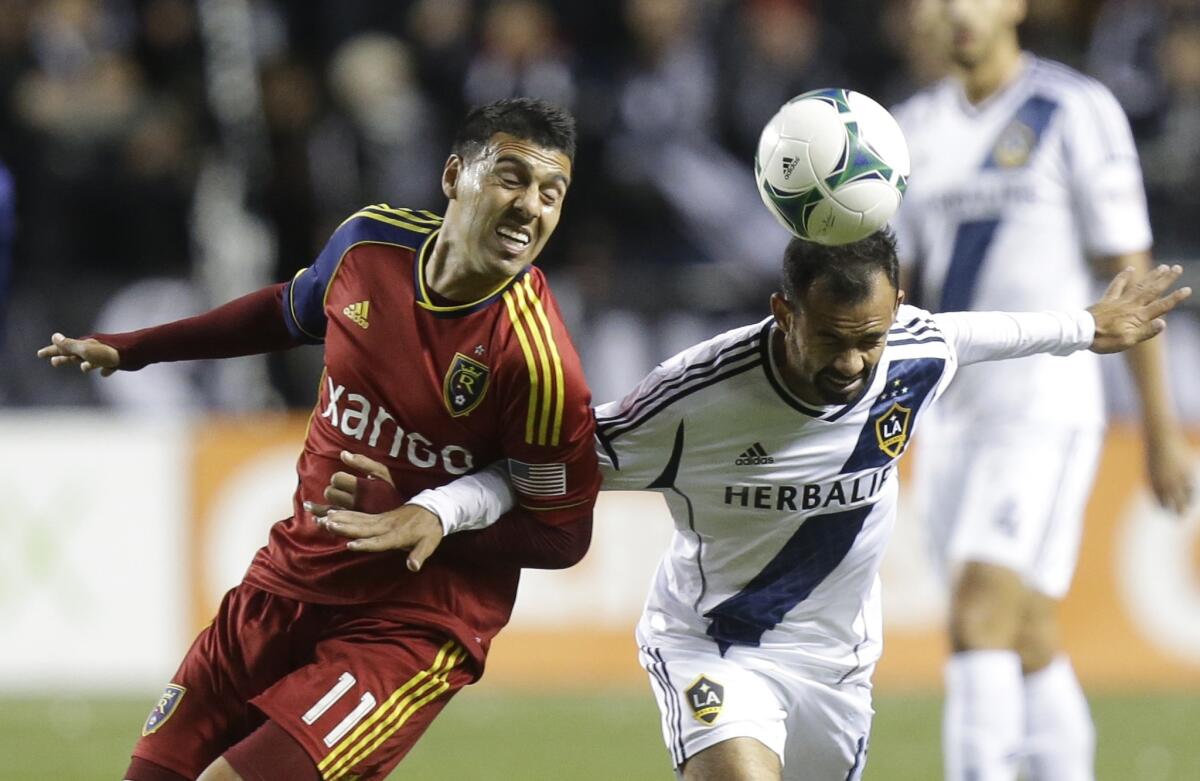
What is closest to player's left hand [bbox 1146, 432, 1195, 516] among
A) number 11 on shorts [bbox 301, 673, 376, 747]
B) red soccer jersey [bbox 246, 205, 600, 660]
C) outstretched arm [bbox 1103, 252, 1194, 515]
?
outstretched arm [bbox 1103, 252, 1194, 515]

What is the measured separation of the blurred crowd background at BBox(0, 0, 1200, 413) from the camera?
40.0 ft

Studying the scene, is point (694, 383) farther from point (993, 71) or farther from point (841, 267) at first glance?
point (993, 71)

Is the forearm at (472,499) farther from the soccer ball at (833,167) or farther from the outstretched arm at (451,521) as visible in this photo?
the soccer ball at (833,167)

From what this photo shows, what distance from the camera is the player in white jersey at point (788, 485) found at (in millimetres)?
4711

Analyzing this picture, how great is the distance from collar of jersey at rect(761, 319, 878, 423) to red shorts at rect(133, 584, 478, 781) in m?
1.04

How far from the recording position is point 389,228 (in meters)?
4.96

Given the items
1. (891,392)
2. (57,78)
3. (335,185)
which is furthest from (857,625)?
(57,78)

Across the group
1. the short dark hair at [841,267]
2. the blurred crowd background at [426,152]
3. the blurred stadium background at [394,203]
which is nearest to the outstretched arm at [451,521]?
the short dark hair at [841,267]

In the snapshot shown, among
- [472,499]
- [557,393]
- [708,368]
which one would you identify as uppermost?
[708,368]

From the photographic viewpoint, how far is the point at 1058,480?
5914 millimetres

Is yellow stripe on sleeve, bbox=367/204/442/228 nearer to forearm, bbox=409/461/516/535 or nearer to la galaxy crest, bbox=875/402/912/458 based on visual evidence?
forearm, bbox=409/461/516/535


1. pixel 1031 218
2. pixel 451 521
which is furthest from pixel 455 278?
pixel 1031 218

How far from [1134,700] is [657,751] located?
2777 millimetres

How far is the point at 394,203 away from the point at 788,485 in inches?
310
